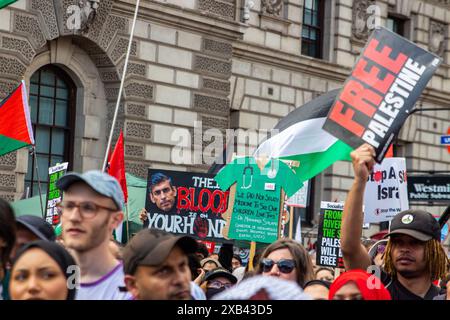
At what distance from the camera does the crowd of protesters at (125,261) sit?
466 centimetres

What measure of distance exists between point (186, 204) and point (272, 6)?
42.4 ft

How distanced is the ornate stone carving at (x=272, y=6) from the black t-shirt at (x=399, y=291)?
65.0 ft

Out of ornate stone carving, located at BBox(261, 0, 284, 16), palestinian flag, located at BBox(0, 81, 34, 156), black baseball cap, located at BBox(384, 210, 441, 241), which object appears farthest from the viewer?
ornate stone carving, located at BBox(261, 0, 284, 16)

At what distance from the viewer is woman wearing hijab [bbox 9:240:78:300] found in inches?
182

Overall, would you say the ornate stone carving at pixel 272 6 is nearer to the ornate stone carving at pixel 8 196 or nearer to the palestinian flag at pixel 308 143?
the ornate stone carving at pixel 8 196

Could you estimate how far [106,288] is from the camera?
17.1ft

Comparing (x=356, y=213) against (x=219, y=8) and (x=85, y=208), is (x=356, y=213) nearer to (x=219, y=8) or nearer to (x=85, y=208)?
(x=85, y=208)

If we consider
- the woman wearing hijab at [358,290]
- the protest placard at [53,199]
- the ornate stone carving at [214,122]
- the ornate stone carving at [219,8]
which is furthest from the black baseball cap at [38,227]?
the ornate stone carving at [219,8]

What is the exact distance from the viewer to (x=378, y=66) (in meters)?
7.09

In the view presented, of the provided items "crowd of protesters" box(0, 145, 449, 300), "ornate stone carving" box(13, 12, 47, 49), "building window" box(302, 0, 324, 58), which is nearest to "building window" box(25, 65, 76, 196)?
"ornate stone carving" box(13, 12, 47, 49)

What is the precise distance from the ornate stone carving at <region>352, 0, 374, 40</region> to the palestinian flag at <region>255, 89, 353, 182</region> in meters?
17.8

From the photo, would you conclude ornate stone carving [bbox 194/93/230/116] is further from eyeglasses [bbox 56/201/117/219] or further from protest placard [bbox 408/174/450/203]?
eyeglasses [bbox 56/201/117/219]
